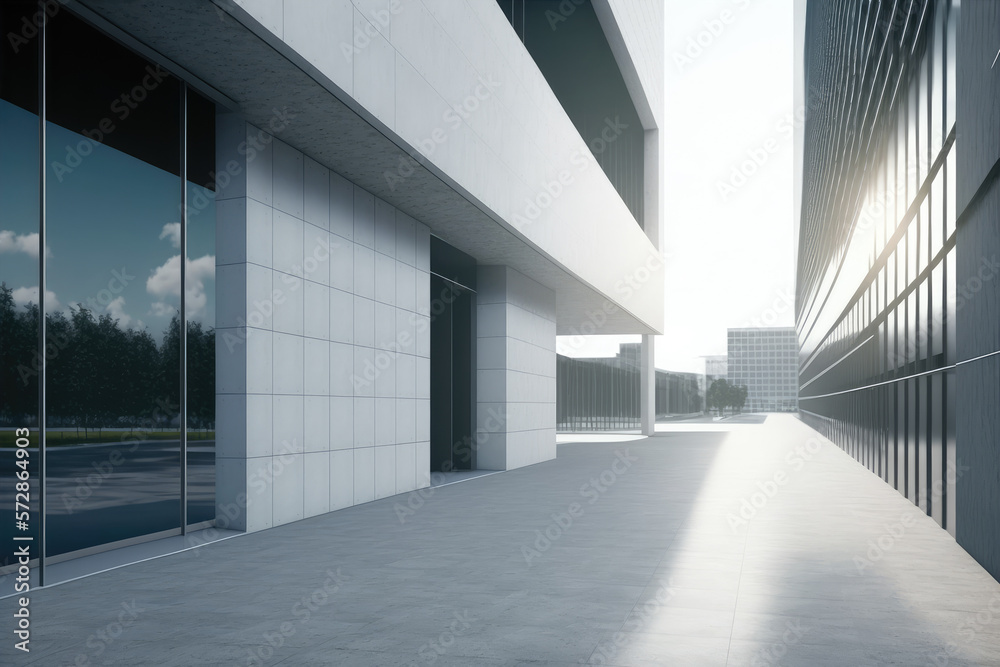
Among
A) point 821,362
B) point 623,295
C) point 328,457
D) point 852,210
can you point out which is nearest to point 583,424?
point 821,362

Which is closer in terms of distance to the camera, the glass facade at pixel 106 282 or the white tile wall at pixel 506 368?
the glass facade at pixel 106 282

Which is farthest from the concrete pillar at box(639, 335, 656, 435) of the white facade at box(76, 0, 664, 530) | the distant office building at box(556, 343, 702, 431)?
the white facade at box(76, 0, 664, 530)

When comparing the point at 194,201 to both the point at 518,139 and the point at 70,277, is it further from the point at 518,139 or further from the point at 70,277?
the point at 518,139

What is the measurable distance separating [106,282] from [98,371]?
1.01m

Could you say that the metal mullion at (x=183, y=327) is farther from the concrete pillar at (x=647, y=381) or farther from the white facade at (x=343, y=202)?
the concrete pillar at (x=647, y=381)

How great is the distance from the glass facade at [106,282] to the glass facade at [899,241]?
31.0 ft

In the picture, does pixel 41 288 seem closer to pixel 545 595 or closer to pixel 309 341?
pixel 309 341

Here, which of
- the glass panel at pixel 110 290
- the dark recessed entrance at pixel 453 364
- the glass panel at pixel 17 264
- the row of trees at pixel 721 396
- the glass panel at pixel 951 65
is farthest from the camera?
the row of trees at pixel 721 396

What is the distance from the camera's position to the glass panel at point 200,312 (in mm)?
10859

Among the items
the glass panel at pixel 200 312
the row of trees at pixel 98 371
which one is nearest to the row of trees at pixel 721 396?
the glass panel at pixel 200 312

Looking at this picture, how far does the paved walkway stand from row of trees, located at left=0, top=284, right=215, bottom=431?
167 centimetres

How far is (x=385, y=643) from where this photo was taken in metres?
6.12

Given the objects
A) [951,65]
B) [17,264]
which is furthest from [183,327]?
[951,65]

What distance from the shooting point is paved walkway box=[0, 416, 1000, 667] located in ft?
19.4
